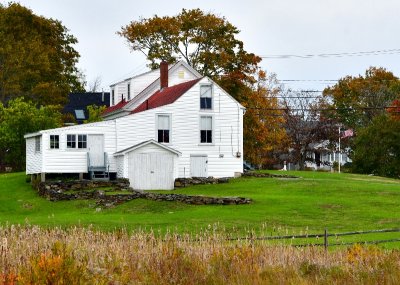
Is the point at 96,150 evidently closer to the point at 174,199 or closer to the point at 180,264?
the point at 174,199

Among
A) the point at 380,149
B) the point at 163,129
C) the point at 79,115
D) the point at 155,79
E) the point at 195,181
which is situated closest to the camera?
the point at 195,181

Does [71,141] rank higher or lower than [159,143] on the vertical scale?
higher

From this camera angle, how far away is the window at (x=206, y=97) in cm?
6109

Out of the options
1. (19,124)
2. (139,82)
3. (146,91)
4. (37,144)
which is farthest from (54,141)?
(139,82)

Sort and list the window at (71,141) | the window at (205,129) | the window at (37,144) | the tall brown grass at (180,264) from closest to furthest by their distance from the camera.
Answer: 1. the tall brown grass at (180,264)
2. the window at (71,141)
3. the window at (37,144)
4. the window at (205,129)

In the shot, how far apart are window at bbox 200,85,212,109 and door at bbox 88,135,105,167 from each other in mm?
6974

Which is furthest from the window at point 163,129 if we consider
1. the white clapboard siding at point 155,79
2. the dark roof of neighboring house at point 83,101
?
the dark roof of neighboring house at point 83,101

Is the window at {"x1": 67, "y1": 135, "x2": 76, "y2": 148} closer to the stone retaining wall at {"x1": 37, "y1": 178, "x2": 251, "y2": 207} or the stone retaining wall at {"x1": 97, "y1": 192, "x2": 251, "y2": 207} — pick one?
the stone retaining wall at {"x1": 37, "y1": 178, "x2": 251, "y2": 207}

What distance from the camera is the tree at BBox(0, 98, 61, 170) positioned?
6869cm

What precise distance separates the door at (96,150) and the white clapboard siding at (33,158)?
309 cm

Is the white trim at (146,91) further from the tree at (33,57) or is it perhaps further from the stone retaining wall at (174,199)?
the stone retaining wall at (174,199)

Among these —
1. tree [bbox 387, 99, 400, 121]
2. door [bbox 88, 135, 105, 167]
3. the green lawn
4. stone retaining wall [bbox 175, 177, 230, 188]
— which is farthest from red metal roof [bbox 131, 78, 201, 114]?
tree [bbox 387, 99, 400, 121]

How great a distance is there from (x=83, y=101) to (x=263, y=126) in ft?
100

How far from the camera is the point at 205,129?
61.4 metres
